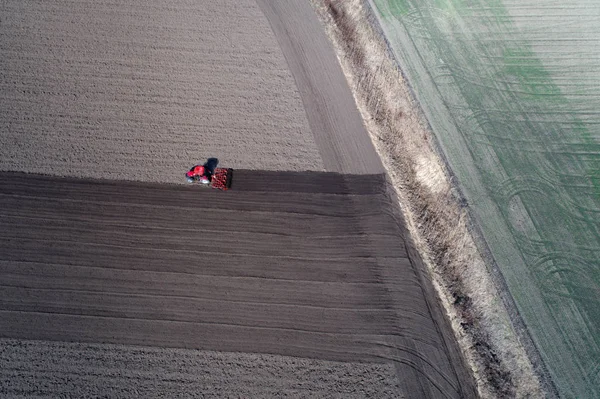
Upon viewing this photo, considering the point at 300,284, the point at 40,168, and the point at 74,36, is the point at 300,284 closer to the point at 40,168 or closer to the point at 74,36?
the point at 40,168

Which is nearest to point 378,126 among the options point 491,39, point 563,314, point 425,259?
point 425,259

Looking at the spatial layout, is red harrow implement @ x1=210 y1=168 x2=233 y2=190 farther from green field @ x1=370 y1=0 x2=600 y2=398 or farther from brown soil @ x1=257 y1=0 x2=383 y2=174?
green field @ x1=370 y1=0 x2=600 y2=398

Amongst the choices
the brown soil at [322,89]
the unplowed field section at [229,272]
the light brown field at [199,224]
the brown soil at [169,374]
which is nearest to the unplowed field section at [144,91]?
the light brown field at [199,224]

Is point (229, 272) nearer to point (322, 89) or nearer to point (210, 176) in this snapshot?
point (210, 176)

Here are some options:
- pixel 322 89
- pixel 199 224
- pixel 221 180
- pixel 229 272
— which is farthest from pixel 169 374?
pixel 322 89

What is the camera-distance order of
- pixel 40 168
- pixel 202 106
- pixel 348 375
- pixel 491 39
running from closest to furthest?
pixel 348 375 → pixel 40 168 → pixel 202 106 → pixel 491 39

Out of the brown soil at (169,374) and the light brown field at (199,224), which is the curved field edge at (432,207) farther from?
the brown soil at (169,374)
